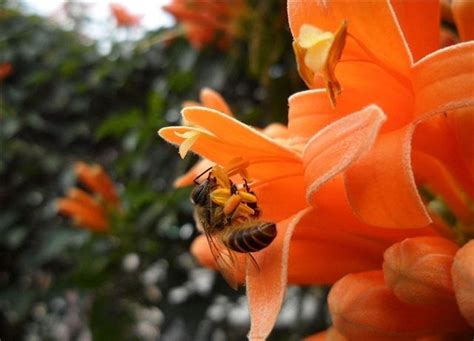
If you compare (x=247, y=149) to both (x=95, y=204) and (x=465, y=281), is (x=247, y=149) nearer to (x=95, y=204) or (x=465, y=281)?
(x=465, y=281)

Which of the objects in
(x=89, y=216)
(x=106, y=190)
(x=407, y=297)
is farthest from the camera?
(x=106, y=190)

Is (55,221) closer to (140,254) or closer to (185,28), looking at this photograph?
(140,254)

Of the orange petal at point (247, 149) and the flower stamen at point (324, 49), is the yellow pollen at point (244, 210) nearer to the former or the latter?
the orange petal at point (247, 149)

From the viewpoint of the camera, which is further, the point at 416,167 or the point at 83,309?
the point at 83,309

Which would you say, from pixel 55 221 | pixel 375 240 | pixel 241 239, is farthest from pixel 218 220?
pixel 55 221

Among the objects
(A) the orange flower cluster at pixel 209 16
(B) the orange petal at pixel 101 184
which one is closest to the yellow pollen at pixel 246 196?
(A) the orange flower cluster at pixel 209 16

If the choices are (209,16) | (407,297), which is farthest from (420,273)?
(209,16)
